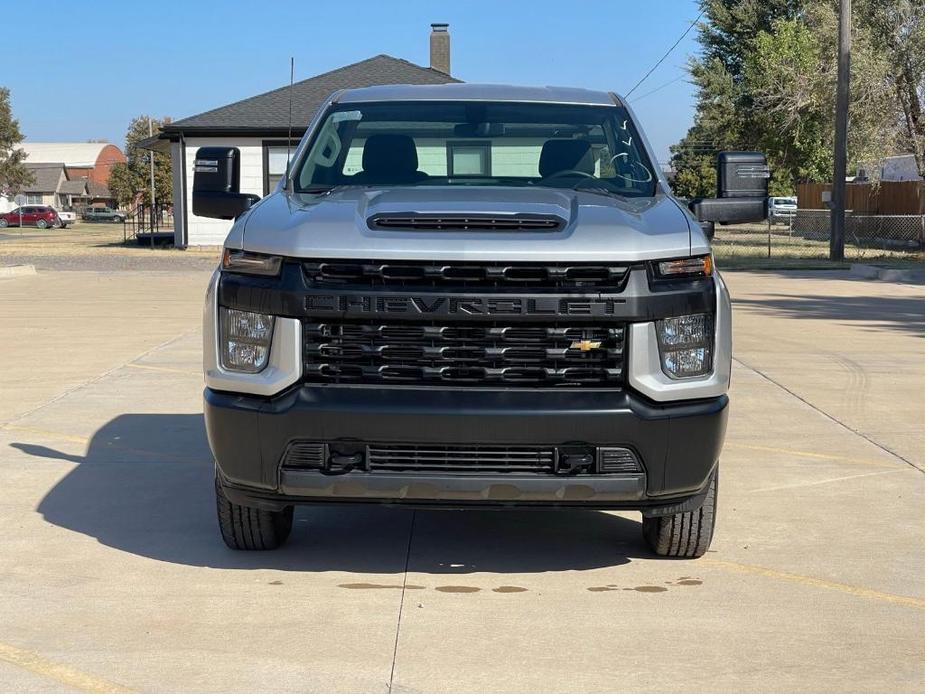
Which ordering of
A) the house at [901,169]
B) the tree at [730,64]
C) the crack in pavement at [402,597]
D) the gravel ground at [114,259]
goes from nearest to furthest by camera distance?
the crack in pavement at [402,597] → the gravel ground at [114,259] → the house at [901,169] → the tree at [730,64]

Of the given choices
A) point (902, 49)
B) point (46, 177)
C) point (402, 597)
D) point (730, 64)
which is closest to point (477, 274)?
point (402, 597)

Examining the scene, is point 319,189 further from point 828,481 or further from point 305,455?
point 828,481

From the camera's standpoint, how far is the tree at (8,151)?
10062 cm

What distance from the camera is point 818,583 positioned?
5.66 metres

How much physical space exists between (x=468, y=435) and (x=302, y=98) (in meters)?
35.1

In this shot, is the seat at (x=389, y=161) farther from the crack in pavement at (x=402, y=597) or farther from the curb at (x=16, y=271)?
the curb at (x=16, y=271)

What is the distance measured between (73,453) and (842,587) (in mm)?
4831

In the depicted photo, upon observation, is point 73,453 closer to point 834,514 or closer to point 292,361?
point 292,361

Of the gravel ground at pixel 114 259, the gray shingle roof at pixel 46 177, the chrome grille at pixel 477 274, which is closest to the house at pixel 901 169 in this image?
the gravel ground at pixel 114 259

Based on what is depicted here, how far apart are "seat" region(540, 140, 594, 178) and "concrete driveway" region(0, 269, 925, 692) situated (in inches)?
68.6

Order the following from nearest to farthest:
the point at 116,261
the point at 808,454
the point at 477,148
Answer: the point at 477,148
the point at 808,454
the point at 116,261

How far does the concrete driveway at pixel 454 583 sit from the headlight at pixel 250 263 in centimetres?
129

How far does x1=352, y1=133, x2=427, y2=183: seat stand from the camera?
21.1 feet

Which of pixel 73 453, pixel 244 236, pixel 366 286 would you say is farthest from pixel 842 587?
pixel 73 453
